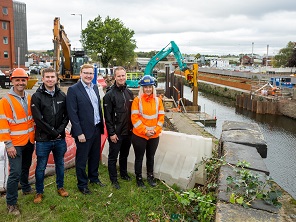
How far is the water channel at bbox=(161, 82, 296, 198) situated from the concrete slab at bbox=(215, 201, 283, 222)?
951 cm

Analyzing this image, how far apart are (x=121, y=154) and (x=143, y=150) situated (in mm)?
492

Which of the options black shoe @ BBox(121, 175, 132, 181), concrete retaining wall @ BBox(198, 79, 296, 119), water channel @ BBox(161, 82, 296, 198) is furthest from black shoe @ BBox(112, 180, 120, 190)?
concrete retaining wall @ BBox(198, 79, 296, 119)

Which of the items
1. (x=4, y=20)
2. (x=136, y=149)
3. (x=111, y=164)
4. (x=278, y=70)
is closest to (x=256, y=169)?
(x=136, y=149)

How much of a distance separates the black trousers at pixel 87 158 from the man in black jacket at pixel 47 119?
26cm

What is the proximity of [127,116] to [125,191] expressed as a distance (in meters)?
1.12

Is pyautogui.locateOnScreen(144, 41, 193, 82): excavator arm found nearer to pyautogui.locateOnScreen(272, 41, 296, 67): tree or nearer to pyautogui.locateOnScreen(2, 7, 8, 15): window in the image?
pyautogui.locateOnScreen(2, 7, 8, 15): window

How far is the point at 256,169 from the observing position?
3.18 meters

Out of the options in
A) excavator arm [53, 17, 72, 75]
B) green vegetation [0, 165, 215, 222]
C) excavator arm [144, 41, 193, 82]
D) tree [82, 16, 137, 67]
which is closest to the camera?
green vegetation [0, 165, 215, 222]

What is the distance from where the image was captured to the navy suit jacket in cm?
393

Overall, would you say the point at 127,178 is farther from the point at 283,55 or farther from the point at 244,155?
the point at 283,55

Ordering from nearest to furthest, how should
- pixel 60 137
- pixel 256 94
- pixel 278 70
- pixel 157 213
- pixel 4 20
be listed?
pixel 157 213, pixel 60 137, pixel 256 94, pixel 4 20, pixel 278 70

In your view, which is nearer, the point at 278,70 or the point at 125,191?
the point at 125,191

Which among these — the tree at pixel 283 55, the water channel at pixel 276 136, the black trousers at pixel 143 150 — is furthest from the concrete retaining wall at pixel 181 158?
the tree at pixel 283 55

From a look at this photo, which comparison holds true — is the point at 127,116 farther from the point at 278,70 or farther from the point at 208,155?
the point at 278,70
